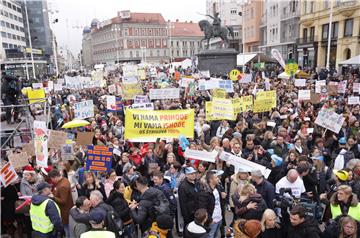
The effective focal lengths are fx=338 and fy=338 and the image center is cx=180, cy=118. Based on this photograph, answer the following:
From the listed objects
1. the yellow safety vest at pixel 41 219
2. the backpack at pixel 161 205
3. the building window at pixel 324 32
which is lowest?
the yellow safety vest at pixel 41 219

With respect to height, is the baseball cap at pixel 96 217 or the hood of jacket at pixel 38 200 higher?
the baseball cap at pixel 96 217

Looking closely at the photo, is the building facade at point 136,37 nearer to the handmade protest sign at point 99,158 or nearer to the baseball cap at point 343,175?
the handmade protest sign at point 99,158

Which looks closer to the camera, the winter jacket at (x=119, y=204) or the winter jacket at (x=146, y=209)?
the winter jacket at (x=146, y=209)

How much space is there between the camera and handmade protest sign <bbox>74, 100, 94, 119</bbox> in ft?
35.7

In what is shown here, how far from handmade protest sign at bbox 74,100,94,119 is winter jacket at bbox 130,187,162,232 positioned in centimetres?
666

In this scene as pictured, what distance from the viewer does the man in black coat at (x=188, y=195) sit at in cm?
525

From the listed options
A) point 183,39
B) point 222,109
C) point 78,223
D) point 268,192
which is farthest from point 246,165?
point 183,39

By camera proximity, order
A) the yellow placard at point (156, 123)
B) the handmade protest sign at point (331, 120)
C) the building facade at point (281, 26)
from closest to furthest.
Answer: the yellow placard at point (156, 123) < the handmade protest sign at point (331, 120) < the building facade at point (281, 26)

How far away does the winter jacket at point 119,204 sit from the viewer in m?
5.03

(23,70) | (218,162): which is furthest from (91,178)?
(23,70)

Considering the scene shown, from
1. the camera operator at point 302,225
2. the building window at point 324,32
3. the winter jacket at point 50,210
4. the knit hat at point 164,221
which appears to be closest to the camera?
the camera operator at point 302,225

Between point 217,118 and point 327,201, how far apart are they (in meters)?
5.23

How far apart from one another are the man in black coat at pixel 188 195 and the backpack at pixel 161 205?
1.38 ft

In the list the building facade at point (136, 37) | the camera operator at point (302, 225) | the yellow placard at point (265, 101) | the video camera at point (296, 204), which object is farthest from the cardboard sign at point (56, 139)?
the building facade at point (136, 37)
